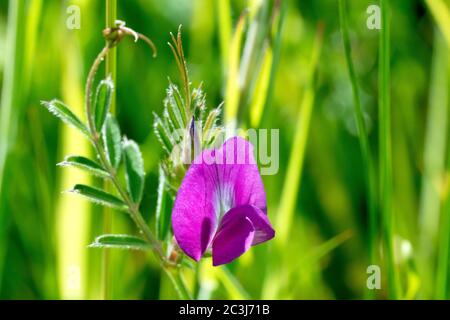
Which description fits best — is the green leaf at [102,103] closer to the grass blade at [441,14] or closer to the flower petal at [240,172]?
the flower petal at [240,172]

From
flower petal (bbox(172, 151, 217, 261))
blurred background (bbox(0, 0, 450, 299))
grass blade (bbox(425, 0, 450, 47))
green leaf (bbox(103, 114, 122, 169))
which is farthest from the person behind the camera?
grass blade (bbox(425, 0, 450, 47))

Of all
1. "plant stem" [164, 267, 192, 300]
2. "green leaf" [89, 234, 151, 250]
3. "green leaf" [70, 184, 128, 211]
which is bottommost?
"plant stem" [164, 267, 192, 300]

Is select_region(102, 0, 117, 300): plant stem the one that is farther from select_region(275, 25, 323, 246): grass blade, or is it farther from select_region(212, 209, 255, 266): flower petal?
select_region(275, 25, 323, 246): grass blade

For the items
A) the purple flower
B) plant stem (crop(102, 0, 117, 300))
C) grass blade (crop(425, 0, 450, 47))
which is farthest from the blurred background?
the purple flower

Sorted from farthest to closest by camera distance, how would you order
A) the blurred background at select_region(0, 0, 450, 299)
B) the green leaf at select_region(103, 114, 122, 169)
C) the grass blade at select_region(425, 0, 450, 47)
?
the grass blade at select_region(425, 0, 450, 47), the blurred background at select_region(0, 0, 450, 299), the green leaf at select_region(103, 114, 122, 169)

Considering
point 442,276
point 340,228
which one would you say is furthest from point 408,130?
point 442,276

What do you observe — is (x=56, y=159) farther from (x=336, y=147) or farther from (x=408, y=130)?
(x=408, y=130)

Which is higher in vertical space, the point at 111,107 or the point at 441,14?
the point at 441,14

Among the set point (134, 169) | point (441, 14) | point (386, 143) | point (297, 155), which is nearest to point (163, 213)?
point (134, 169)

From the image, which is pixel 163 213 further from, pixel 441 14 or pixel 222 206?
pixel 441 14
